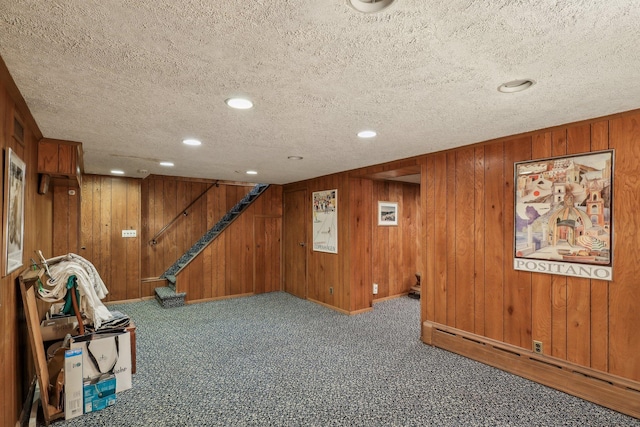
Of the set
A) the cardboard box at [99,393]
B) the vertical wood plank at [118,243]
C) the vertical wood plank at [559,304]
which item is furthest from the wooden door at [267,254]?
the vertical wood plank at [559,304]

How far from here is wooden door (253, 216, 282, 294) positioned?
6.62 meters

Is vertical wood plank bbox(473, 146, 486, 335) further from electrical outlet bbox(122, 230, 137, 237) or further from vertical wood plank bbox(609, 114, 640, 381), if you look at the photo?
electrical outlet bbox(122, 230, 137, 237)

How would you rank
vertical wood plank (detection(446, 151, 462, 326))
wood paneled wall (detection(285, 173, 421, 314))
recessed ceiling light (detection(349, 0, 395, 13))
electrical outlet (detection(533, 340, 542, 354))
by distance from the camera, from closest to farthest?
1. recessed ceiling light (detection(349, 0, 395, 13))
2. electrical outlet (detection(533, 340, 542, 354))
3. vertical wood plank (detection(446, 151, 462, 326))
4. wood paneled wall (detection(285, 173, 421, 314))

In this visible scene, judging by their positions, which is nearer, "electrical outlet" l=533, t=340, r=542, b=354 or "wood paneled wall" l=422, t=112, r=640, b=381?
"wood paneled wall" l=422, t=112, r=640, b=381

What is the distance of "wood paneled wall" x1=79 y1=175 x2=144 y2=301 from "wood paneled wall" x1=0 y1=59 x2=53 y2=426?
2868 mm

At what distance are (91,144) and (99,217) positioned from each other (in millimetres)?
2834

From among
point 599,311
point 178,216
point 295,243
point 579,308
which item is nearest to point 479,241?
point 579,308

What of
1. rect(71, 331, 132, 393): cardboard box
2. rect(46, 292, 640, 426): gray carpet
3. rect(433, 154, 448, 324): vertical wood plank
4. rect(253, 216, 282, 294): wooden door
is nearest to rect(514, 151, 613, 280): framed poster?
rect(433, 154, 448, 324): vertical wood plank

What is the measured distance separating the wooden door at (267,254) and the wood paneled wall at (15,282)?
3.90 meters

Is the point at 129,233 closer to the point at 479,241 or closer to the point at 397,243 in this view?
the point at 397,243

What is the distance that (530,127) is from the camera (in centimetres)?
279

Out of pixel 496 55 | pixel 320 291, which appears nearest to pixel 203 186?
pixel 320 291

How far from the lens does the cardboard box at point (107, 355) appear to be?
2.59 m

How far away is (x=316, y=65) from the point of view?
1.66 metres
